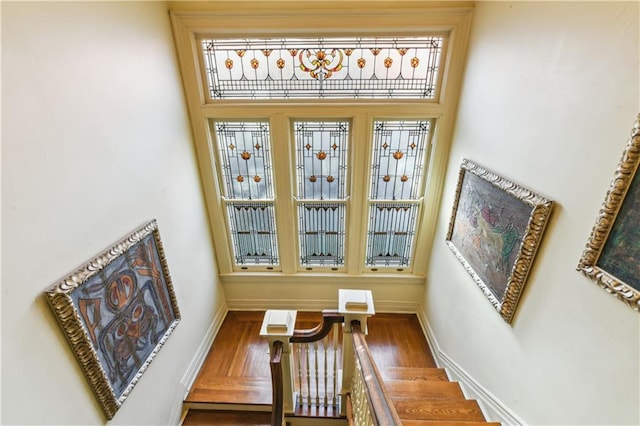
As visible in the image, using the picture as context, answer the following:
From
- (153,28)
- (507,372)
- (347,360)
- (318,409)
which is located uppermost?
(153,28)

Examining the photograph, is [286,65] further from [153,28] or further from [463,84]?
[463,84]

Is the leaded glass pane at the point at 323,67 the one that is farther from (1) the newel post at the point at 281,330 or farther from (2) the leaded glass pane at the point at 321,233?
(1) the newel post at the point at 281,330

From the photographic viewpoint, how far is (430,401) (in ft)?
6.74

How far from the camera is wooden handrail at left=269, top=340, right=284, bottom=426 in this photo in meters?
1.88

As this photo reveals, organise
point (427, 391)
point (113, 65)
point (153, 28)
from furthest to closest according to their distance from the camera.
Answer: point (427, 391)
point (153, 28)
point (113, 65)

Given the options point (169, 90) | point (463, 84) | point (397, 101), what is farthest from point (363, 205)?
point (169, 90)

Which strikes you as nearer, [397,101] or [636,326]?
[636,326]

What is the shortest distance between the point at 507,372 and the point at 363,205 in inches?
69.8

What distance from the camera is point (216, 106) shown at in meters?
2.54

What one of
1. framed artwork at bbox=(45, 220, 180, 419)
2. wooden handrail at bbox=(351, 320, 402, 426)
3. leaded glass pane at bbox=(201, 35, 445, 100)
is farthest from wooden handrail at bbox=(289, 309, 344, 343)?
leaded glass pane at bbox=(201, 35, 445, 100)

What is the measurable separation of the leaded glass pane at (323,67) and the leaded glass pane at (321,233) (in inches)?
45.0

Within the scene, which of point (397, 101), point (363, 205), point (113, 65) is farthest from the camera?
point (363, 205)

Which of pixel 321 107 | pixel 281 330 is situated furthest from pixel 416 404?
pixel 321 107

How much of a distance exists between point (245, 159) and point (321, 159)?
768 mm
